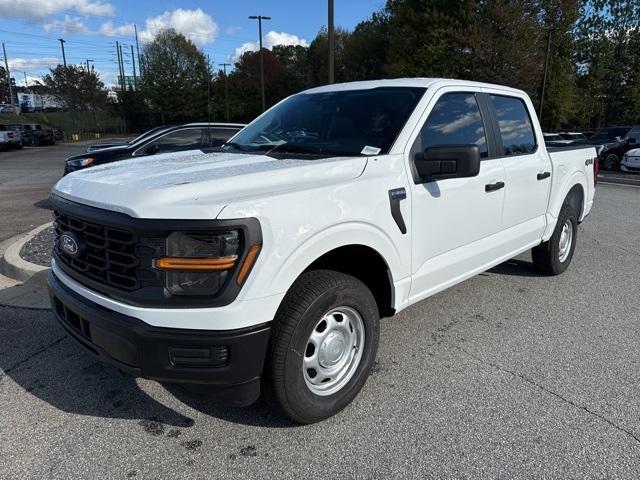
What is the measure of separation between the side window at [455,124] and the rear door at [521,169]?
273 millimetres

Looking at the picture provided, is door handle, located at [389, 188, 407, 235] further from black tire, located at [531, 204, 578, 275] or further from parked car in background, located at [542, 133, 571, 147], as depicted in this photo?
black tire, located at [531, 204, 578, 275]

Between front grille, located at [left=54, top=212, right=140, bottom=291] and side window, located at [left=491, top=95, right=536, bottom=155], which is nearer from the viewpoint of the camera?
front grille, located at [left=54, top=212, right=140, bottom=291]

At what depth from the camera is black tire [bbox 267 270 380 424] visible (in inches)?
95.0

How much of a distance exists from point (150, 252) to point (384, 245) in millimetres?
A: 1319

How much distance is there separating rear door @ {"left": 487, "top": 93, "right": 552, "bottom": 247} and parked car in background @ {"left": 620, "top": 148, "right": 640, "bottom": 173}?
49.5ft

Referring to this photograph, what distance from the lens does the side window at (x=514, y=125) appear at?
418 cm

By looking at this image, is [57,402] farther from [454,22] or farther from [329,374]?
[454,22]

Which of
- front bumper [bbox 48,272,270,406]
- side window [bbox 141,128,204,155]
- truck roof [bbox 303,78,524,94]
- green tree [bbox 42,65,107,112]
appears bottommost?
front bumper [bbox 48,272,270,406]

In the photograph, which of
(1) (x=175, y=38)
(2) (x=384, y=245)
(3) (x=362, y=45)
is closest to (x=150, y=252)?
(2) (x=384, y=245)

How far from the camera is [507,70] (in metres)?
31.5

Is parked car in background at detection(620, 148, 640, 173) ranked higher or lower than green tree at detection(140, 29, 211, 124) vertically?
lower

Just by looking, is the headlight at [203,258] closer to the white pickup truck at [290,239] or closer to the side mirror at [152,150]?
the white pickup truck at [290,239]

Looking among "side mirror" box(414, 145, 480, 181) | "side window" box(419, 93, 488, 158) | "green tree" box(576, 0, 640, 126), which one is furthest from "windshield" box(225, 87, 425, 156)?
"green tree" box(576, 0, 640, 126)

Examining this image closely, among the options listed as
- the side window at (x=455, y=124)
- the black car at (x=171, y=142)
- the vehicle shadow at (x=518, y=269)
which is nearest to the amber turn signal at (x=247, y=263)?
the side window at (x=455, y=124)
